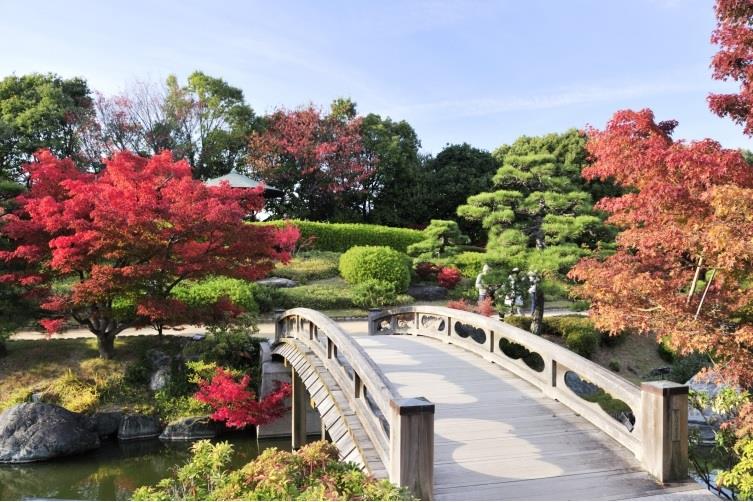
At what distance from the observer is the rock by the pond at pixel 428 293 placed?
1861 centimetres

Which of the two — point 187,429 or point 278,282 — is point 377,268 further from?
point 187,429

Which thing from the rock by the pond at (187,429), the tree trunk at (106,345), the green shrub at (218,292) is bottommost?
the rock by the pond at (187,429)

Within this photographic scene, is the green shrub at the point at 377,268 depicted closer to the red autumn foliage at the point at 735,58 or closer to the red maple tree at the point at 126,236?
the red maple tree at the point at 126,236

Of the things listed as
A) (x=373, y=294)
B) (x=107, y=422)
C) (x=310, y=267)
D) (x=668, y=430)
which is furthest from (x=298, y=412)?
(x=310, y=267)

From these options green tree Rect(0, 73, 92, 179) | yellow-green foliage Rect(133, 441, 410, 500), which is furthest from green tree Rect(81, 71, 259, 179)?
yellow-green foliage Rect(133, 441, 410, 500)

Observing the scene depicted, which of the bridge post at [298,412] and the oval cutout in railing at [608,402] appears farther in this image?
the bridge post at [298,412]

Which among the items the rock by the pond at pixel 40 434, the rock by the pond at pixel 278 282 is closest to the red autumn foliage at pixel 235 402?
the rock by the pond at pixel 40 434

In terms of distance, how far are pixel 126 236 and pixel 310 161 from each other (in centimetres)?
1663

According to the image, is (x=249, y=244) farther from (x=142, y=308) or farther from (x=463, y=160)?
(x=463, y=160)

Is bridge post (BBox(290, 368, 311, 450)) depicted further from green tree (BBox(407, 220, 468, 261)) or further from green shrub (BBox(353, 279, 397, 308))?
green tree (BBox(407, 220, 468, 261))

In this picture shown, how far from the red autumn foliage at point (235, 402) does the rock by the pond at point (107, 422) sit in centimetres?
146

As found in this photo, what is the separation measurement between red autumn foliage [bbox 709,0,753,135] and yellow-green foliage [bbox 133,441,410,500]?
6.16 m

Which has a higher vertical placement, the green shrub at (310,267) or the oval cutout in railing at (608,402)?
the green shrub at (310,267)

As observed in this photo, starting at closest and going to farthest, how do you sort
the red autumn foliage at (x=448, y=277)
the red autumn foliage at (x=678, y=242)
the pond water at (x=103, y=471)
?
the red autumn foliage at (x=678, y=242)
the pond water at (x=103, y=471)
the red autumn foliage at (x=448, y=277)
